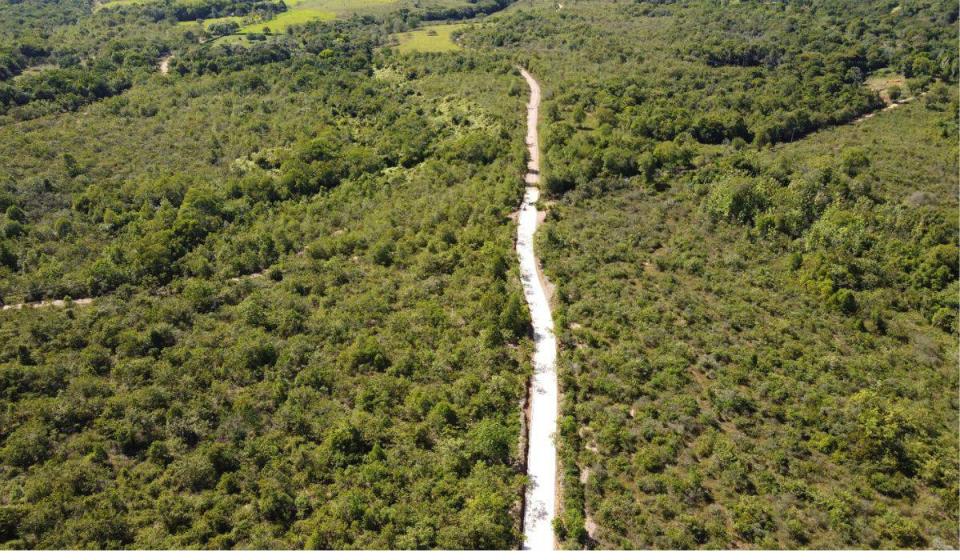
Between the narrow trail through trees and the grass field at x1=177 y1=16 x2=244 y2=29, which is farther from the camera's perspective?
the grass field at x1=177 y1=16 x2=244 y2=29

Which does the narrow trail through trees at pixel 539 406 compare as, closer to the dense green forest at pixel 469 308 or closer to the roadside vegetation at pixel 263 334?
the dense green forest at pixel 469 308

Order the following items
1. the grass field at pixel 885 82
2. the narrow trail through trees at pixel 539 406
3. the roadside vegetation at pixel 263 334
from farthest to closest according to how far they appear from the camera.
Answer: the grass field at pixel 885 82 < the roadside vegetation at pixel 263 334 < the narrow trail through trees at pixel 539 406

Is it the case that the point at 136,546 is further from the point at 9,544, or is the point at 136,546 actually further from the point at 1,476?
the point at 1,476

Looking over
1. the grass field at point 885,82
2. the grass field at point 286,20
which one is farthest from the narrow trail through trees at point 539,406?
the grass field at point 286,20

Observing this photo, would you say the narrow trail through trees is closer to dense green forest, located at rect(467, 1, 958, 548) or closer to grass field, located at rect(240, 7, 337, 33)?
dense green forest, located at rect(467, 1, 958, 548)

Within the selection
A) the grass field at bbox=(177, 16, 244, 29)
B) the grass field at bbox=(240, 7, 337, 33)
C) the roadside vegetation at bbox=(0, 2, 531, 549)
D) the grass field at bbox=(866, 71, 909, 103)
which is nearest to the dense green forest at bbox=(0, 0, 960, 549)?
the roadside vegetation at bbox=(0, 2, 531, 549)

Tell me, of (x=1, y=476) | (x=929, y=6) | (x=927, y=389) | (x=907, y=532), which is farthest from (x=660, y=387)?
(x=929, y=6)
